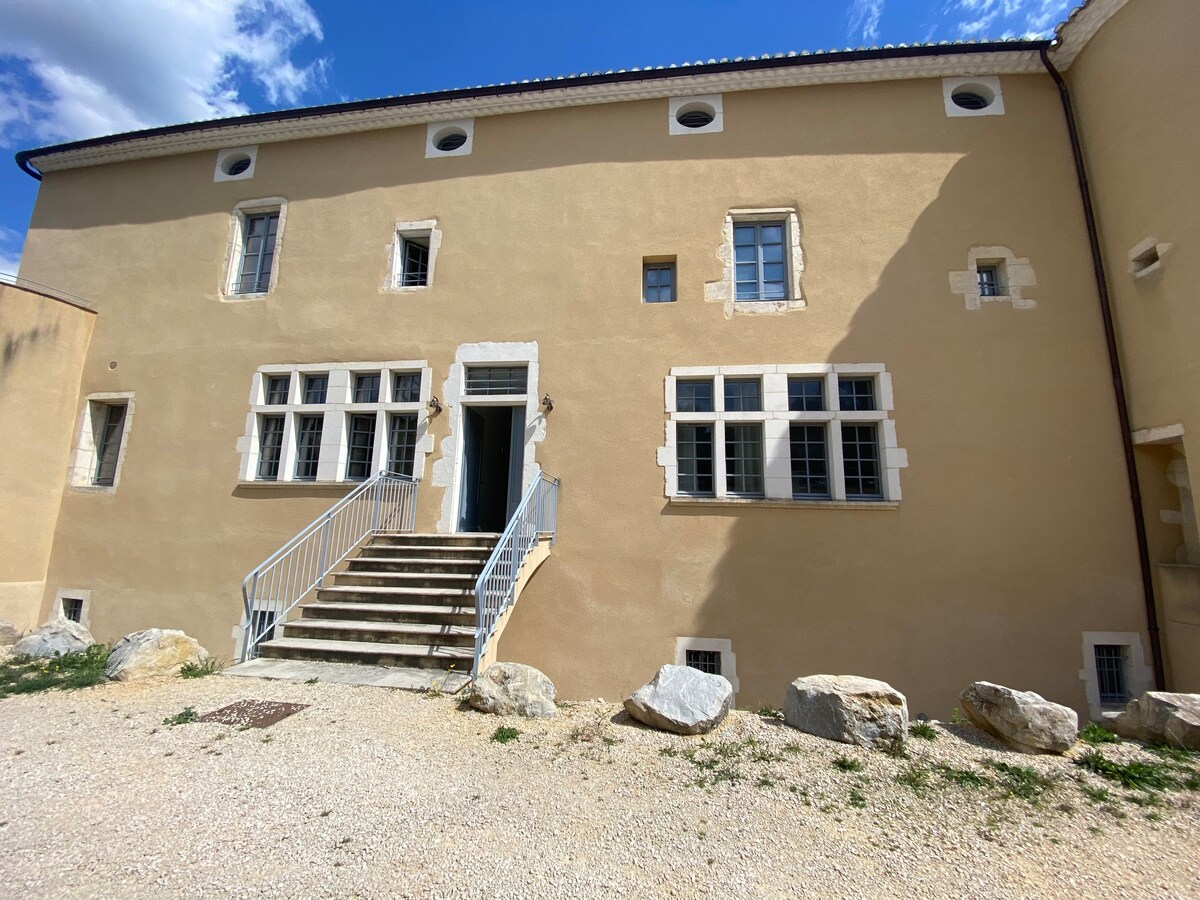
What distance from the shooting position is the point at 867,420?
734 centimetres

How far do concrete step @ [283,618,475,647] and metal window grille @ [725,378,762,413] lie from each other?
4398 mm

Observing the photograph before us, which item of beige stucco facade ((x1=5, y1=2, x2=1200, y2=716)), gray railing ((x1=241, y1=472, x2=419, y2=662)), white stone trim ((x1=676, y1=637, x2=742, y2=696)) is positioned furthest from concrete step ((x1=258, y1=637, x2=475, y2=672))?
white stone trim ((x1=676, y1=637, x2=742, y2=696))

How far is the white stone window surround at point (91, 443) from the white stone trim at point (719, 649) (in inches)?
353

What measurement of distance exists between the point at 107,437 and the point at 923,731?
39.5 feet

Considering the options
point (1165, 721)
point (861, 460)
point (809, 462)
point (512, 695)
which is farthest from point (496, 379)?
point (1165, 721)

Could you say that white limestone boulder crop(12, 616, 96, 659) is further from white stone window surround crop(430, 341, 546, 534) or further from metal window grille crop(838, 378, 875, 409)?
metal window grille crop(838, 378, 875, 409)

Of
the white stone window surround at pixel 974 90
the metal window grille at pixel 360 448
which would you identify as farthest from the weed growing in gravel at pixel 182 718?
the white stone window surround at pixel 974 90

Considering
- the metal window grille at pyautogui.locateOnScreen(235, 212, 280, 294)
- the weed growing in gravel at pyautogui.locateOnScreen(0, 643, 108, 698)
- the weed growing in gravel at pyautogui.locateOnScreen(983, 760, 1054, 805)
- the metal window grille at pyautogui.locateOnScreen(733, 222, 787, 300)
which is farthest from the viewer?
the metal window grille at pyautogui.locateOnScreen(235, 212, 280, 294)

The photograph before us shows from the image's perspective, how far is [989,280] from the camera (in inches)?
305

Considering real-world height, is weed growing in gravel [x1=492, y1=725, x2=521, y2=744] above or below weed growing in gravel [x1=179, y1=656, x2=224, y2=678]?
below

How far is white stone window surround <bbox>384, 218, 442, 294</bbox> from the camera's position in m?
8.70

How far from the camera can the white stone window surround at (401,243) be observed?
28.6 feet

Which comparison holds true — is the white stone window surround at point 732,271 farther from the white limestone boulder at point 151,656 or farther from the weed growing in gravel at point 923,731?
the white limestone boulder at point 151,656

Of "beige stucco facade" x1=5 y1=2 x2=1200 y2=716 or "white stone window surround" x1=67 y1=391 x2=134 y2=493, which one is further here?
"white stone window surround" x1=67 y1=391 x2=134 y2=493
